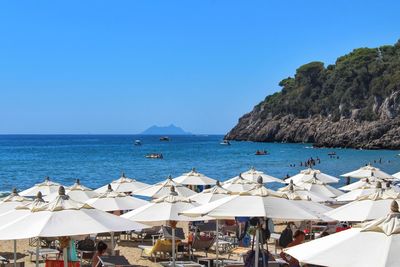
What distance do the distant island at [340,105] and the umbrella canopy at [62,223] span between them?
91117mm

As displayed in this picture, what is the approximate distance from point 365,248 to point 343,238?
39 centimetres

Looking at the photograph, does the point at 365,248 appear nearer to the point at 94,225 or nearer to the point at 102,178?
the point at 94,225

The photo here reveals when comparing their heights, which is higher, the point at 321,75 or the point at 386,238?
the point at 321,75

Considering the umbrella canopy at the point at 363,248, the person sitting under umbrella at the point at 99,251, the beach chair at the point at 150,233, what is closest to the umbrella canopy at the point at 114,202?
the beach chair at the point at 150,233

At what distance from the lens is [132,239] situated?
18484mm

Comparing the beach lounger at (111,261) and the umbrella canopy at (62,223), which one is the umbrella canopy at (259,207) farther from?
the beach lounger at (111,261)

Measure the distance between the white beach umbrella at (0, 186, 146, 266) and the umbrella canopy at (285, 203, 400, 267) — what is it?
3405mm

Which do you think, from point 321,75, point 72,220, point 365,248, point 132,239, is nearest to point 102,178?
point 132,239

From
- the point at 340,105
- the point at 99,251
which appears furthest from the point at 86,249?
the point at 340,105

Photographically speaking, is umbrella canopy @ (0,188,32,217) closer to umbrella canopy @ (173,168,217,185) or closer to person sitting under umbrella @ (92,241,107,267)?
person sitting under umbrella @ (92,241,107,267)

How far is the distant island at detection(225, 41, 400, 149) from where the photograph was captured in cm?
10325

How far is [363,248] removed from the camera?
5422 millimetres

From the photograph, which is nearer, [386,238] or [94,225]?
[386,238]

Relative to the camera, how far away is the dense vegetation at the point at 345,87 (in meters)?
112
